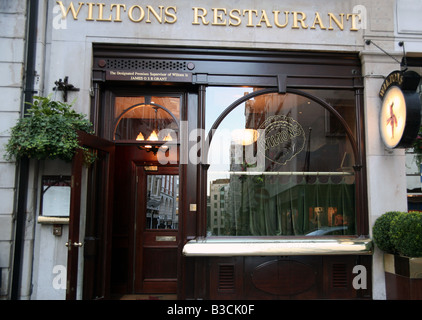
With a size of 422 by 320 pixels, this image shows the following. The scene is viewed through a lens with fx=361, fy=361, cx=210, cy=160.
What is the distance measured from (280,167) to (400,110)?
2097mm

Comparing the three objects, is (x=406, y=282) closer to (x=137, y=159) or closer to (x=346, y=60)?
(x=346, y=60)

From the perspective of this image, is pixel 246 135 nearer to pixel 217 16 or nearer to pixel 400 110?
pixel 217 16

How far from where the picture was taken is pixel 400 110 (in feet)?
18.0

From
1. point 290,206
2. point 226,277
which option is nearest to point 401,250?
point 290,206

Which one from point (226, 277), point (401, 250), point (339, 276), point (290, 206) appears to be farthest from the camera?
point (290, 206)

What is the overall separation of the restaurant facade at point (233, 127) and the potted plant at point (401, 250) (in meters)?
0.22

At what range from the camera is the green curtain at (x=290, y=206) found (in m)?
6.32

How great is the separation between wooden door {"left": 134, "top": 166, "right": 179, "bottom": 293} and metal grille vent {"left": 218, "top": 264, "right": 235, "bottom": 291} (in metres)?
1.98

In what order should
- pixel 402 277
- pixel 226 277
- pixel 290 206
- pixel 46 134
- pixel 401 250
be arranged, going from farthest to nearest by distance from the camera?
pixel 290 206, pixel 226 277, pixel 402 277, pixel 401 250, pixel 46 134

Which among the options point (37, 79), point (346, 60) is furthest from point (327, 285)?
point (37, 79)

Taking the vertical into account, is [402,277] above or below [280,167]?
below

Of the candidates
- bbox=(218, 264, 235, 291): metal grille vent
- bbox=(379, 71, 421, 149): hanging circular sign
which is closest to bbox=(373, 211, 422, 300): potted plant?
bbox=(379, 71, 421, 149): hanging circular sign

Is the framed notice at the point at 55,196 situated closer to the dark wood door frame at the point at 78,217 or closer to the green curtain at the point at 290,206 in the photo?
the dark wood door frame at the point at 78,217

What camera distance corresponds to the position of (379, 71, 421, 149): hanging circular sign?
5.24 metres
